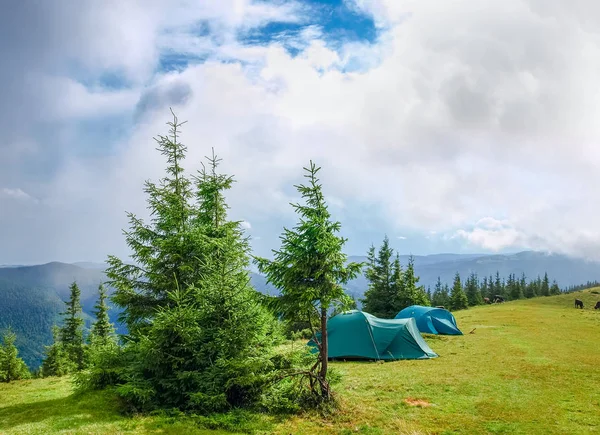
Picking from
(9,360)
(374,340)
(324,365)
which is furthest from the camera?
(9,360)

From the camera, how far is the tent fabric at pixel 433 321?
33.2 m

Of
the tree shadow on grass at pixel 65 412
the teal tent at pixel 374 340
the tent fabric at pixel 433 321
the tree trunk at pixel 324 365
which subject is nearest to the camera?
the tree shadow on grass at pixel 65 412

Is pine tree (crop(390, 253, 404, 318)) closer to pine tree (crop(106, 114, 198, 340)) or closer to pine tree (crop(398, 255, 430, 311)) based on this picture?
pine tree (crop(398, 255, 430, 311))

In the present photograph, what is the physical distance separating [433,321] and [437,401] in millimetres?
21359

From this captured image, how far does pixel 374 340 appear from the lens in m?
24.4

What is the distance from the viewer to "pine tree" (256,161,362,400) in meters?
12.9

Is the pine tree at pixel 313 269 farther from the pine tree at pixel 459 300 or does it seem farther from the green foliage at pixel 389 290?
the pine tree at pixel 459 300

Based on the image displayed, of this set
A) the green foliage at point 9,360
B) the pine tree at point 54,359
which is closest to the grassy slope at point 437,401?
the green foliage at point 9,360

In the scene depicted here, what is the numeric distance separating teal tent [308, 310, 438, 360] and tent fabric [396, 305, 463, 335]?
27.6ft

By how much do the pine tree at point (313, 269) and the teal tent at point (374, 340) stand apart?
11389 millimetres

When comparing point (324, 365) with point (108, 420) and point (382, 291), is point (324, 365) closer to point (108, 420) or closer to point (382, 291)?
point (108, 420)

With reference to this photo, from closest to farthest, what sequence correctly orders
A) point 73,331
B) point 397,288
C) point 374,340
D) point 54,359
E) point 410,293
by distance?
point 374,340
point 410,293
point 397,288
point 54,359
point 73,331

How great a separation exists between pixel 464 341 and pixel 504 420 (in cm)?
1929

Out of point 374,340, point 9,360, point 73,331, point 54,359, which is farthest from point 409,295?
point 54,359
